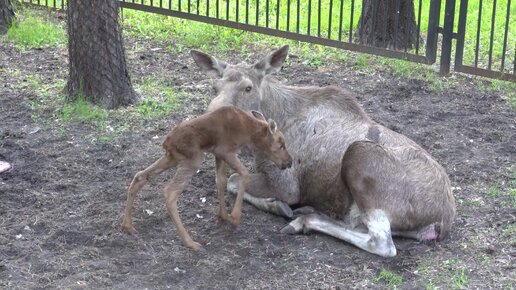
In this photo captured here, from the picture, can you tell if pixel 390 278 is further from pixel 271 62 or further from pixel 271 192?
pixel 271 62

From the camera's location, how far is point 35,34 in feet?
39.1

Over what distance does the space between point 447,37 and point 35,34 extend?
5502 mm

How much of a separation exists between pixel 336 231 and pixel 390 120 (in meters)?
2.86

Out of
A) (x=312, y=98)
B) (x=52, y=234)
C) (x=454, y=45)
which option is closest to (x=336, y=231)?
(x=312, y=98)

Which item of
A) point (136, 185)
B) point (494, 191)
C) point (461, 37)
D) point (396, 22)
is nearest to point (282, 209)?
point (136, 185)

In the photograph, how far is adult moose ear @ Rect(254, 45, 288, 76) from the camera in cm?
749

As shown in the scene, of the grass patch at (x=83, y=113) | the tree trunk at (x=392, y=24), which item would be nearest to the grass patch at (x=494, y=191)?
the grass patch at (x=83, y=113)

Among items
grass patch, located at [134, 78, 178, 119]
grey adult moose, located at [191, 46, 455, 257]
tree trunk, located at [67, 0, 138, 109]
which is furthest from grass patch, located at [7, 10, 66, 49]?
Answer: grey adult moose, located at [191, 46, 455, 257]

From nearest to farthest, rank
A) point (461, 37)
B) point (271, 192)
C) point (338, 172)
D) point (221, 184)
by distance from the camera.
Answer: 1. point (221, 184)
2. point (338, 172)
3. point (271, 192)
4. point (461, 37)

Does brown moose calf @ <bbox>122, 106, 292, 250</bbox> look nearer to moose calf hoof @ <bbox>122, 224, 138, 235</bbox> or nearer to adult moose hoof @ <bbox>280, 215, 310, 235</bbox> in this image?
moose calf hoof @ <bbox>122, 224, 138, 235</bbox>

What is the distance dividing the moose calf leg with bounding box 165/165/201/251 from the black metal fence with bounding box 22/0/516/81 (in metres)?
5.36

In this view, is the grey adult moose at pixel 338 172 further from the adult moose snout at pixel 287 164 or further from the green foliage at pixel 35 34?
the green foliage at pixel 35 34

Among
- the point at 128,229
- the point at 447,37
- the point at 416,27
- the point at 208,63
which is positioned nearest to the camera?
the point at 128,229

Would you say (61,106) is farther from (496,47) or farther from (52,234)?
(496,47)
